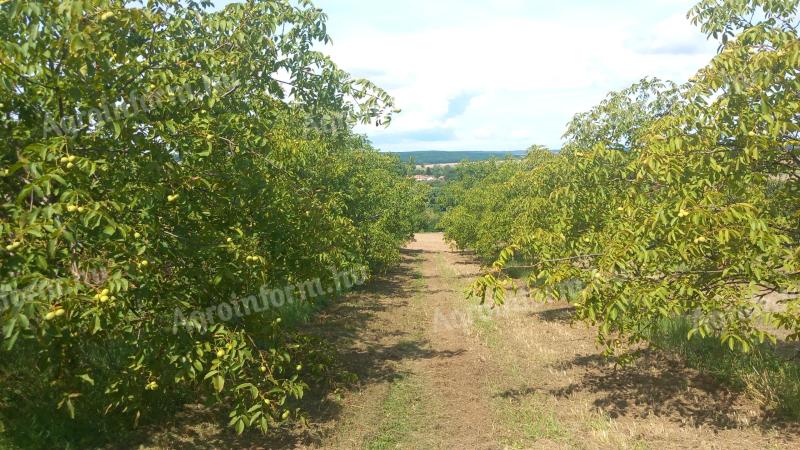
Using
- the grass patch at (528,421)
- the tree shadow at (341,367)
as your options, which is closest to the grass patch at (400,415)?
the tree shadow at (341,367)

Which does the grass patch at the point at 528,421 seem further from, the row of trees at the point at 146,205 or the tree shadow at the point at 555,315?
the tree shadow at the point at 555,315

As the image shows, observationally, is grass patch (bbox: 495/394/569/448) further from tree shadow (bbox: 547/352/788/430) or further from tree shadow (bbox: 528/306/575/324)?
tree shadow (bbox: 528/306/575/324)

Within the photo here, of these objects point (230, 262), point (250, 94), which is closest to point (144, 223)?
point (230, 262)

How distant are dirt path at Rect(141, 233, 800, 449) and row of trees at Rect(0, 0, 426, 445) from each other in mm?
966

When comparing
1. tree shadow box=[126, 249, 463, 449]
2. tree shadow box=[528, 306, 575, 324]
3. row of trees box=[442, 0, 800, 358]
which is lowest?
tree shadow box=[528, 306, 575, 324]

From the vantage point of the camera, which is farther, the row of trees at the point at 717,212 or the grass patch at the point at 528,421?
the grass patch at the point at 528,421

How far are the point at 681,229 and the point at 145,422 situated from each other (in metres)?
6.15

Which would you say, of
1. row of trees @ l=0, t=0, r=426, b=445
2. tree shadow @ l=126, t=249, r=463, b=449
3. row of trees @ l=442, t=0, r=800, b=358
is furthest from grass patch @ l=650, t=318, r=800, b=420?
row of trees @ l=0, t=0, r=426, b=445

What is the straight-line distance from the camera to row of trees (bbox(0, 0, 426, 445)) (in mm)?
3627

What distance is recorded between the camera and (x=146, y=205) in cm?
458

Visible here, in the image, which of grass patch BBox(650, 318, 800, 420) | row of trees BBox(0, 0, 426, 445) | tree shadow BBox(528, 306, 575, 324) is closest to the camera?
row of trees BBox(0, 0, 426, 445)

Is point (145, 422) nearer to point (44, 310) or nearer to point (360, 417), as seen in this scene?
point (360, 417)

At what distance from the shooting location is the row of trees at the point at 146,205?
3627 mm

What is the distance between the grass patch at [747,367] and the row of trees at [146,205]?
208 inches
